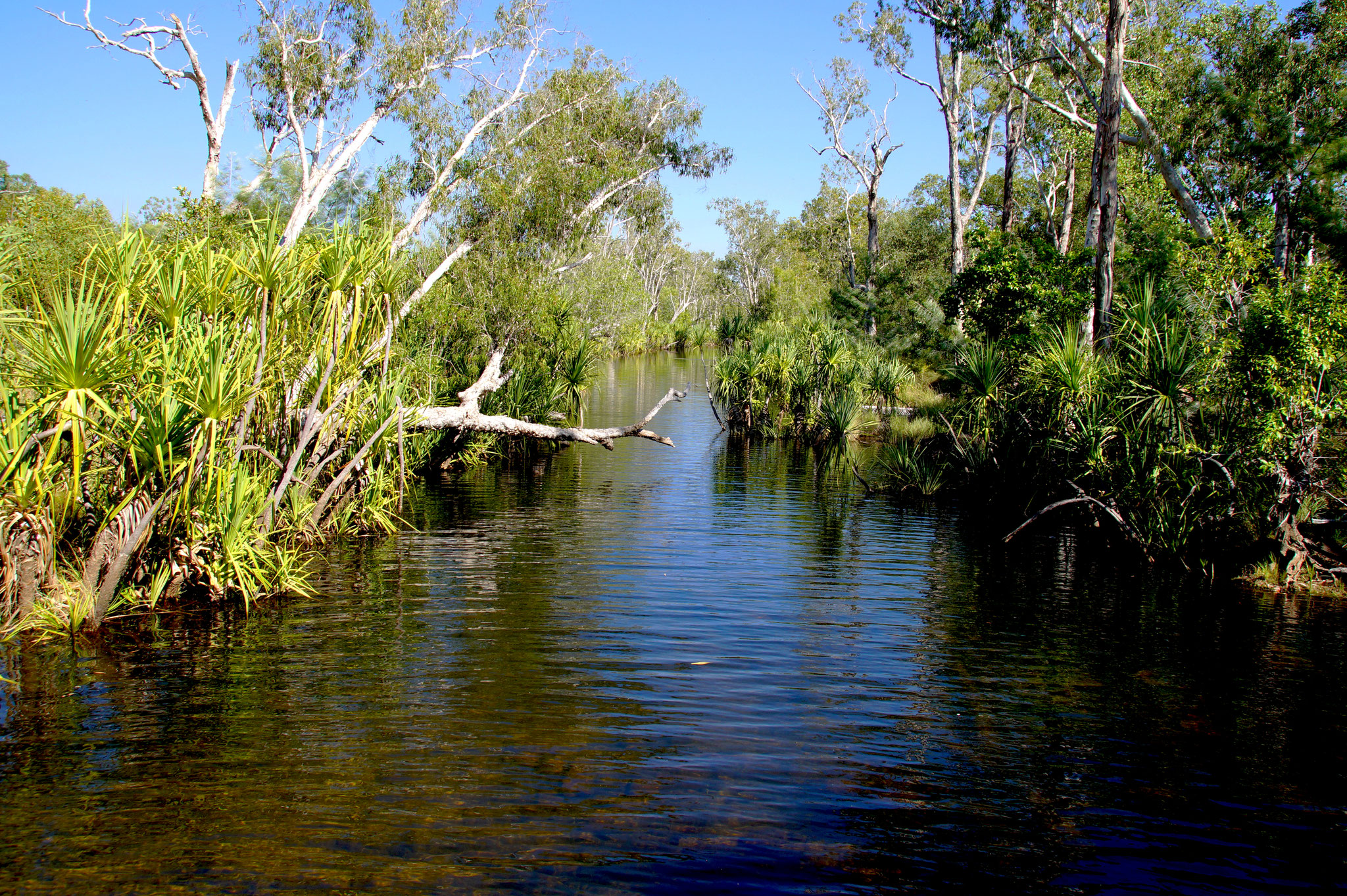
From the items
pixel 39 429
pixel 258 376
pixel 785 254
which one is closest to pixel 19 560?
pixel 39 429

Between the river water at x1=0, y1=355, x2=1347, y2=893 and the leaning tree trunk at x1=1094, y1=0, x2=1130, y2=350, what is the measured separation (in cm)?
598

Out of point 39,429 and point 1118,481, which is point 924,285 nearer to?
point 1118,481

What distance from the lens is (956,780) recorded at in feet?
18.6

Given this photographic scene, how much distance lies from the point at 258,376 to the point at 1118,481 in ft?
37.0

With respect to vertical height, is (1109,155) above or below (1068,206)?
below

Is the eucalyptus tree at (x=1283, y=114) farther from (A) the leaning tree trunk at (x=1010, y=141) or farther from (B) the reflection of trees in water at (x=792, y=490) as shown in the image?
(B) the reflection of trees in water at (x=792, y=490)

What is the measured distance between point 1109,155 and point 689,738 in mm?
14242

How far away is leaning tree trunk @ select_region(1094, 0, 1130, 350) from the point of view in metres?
15.0

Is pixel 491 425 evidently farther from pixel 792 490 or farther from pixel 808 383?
pixel 808 383

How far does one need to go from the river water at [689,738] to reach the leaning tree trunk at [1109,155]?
5984mm

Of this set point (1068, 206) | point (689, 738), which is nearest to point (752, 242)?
point (1068, 206)

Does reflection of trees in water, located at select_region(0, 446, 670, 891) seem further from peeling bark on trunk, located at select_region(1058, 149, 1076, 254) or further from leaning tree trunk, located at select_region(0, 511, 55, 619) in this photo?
peeling bark on trunk, located at select_region(1058, 149, 1076, 254)

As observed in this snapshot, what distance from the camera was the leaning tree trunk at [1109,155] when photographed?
14953 millimetres

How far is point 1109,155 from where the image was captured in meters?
15.5
